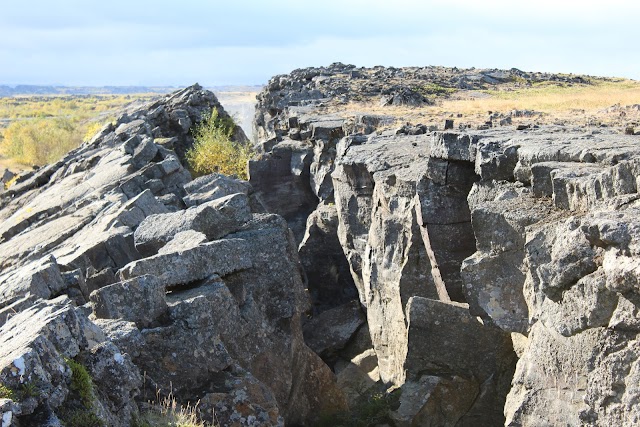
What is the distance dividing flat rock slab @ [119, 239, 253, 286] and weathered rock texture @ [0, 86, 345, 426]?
0.9 inches

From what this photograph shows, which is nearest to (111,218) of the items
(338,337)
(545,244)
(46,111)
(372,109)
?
(338,337)

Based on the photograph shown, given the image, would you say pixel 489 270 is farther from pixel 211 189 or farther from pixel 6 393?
pixel 211 189

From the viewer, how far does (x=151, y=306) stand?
13.0 m

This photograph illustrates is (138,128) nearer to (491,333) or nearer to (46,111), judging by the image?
(491,333)

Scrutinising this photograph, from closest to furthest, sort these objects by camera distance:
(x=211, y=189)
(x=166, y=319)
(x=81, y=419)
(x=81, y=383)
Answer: (x=81, y=419), (x=81, y=383), (x=166, y=319), (x=211, y=189)

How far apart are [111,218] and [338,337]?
8.88m

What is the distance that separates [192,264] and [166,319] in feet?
6.10

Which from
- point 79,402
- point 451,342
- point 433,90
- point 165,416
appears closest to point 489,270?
point 451,342

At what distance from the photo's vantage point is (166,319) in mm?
13242

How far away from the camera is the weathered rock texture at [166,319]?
360 inches

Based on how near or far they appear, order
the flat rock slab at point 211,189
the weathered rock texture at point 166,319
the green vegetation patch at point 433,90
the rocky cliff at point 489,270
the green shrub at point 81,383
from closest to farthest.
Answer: the green shrub at point 81,383, the weathered rock texture at point 166,319, the rocky cliff at point 489,270, the flat rock slab at point 211,189, the green vegetation patch at point 433,90

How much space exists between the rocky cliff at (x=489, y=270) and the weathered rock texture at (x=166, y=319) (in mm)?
3219

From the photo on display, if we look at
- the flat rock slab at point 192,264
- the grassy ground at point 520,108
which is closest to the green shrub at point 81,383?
the flat rock slab at point 192,264

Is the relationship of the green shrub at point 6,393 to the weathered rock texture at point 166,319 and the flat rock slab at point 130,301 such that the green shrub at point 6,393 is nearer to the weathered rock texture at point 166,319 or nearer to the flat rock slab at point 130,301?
the weathered rock texture at point 166,319
